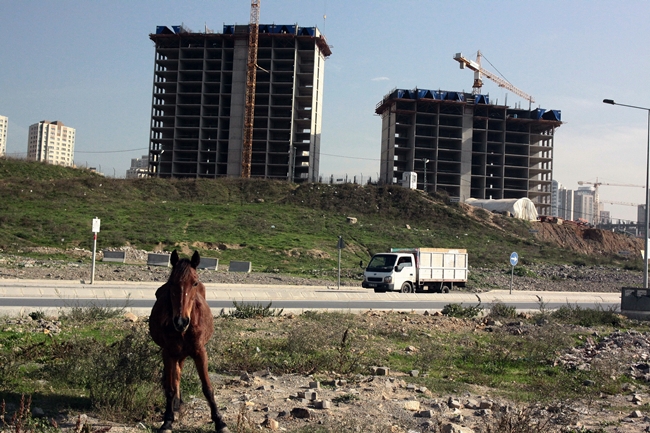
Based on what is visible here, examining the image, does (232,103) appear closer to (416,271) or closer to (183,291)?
(416,271)

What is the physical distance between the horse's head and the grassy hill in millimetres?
35957

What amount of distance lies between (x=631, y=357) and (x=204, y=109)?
108 m

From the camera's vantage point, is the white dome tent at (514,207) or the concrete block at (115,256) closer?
the concrete block at (115,256)

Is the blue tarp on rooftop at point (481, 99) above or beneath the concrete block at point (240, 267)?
above

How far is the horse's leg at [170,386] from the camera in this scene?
21.7 ft

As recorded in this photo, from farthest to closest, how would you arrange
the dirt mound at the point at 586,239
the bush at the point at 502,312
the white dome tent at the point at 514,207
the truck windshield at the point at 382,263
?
the white dome tent at the point at 514,207, the dirt mound at the point at 586,239, the truck windshield at the point at 382,263, the bush at the point at 502,312

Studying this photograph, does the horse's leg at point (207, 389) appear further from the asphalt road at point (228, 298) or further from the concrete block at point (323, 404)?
the asphalt road at point (228, 298)

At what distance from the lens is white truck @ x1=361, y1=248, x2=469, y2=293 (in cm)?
3275

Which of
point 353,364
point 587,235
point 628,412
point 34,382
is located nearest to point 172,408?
point 34,382

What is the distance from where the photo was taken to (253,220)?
2437 inches

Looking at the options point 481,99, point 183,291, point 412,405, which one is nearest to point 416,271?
point 412,405

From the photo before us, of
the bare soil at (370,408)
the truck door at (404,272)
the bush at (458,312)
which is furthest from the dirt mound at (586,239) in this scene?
the bare soil at (370,408)

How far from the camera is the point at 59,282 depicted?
2577 cm

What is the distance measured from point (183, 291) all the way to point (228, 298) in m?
17.1
